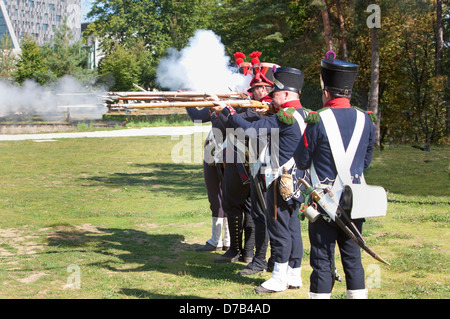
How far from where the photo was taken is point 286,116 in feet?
19.3

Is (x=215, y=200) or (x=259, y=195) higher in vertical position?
(x=259, y=195)

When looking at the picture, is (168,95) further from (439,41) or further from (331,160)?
(439,41)

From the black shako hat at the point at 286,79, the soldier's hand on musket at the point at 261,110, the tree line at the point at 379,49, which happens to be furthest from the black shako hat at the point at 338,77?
the tree line at the point at 379,49

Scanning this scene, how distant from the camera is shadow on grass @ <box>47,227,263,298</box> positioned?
709cm

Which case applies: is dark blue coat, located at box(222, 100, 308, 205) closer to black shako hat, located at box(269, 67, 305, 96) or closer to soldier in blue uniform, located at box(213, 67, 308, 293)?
soldier in blue uniform, located at box(213, 67, 308, 293)

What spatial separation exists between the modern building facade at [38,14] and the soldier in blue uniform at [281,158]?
341ft

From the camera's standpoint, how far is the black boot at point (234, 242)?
25.0ft

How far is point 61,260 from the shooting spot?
25.2ft

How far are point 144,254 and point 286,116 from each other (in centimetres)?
332

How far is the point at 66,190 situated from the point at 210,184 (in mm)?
7298

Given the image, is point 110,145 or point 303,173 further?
point 110,145

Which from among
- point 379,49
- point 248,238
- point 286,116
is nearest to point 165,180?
point 248,238

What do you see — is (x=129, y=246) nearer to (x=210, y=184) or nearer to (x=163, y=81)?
(x=210, y=184)
